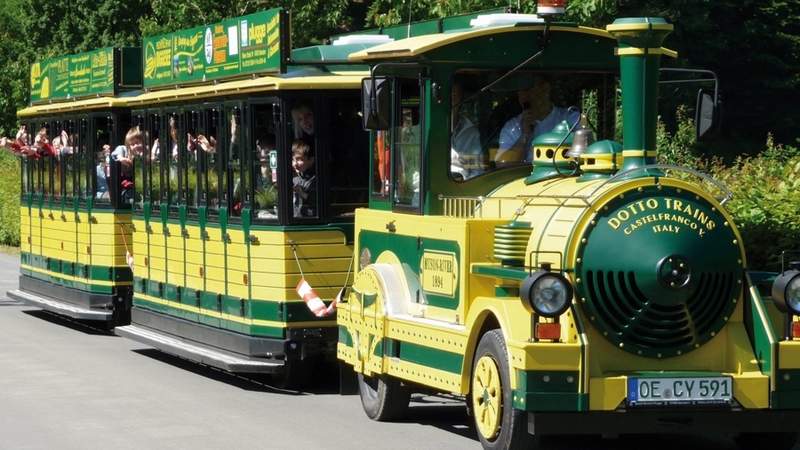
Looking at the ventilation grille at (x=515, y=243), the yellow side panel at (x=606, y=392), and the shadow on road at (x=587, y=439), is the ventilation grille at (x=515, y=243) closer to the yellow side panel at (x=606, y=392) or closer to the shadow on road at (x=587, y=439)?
the yellow side panel at (x=606, y=392)

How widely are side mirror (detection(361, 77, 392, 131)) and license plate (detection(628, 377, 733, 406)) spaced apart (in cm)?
281

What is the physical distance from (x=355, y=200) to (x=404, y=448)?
3643 millimetres

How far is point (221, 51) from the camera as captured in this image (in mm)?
15047

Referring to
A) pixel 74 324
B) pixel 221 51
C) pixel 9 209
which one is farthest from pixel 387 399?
pixel 9 209

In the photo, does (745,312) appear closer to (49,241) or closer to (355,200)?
(355,200)

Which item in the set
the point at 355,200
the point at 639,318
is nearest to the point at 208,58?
the point at 355,200

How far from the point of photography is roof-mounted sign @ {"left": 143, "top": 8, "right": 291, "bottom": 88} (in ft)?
44.9

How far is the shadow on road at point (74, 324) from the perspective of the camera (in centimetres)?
1894

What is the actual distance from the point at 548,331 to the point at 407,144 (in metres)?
2.54

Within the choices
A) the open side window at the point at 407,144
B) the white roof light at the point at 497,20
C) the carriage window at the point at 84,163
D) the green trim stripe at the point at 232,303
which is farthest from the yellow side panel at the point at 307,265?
the carriage window at the point at 84,163

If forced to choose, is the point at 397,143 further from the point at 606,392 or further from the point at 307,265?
the point at 606,392

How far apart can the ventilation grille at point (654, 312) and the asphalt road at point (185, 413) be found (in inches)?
51.9

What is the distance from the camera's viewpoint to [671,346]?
9273 millimetres

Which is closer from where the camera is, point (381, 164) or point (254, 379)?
point (381, 164)
